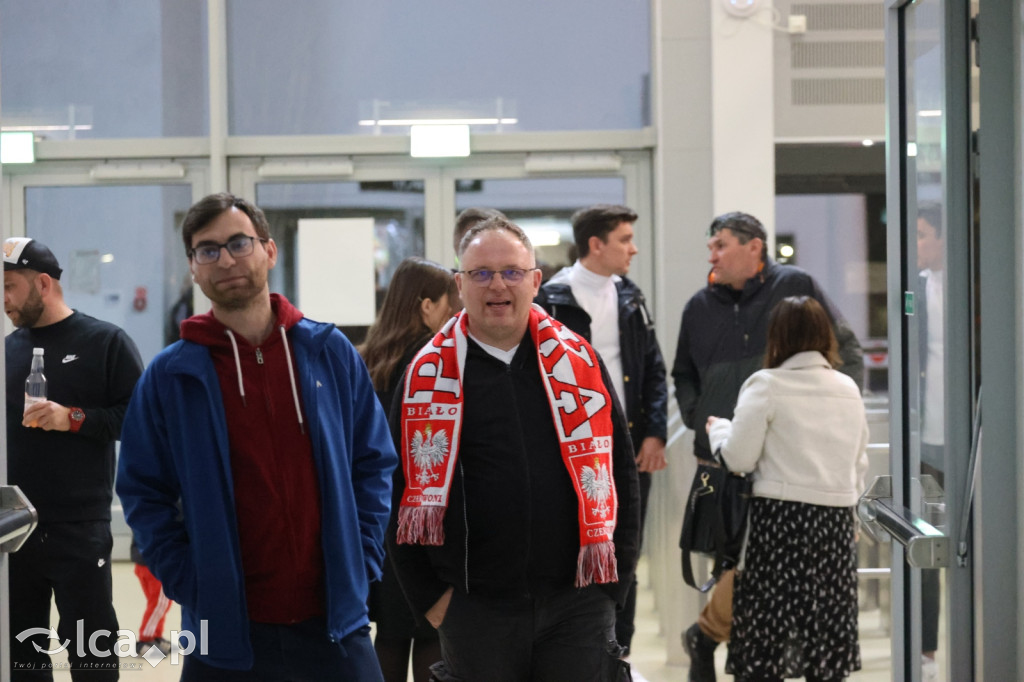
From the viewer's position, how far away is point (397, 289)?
3480 mm

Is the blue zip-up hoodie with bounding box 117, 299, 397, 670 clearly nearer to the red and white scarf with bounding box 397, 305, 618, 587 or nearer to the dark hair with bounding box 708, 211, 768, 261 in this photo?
the red and white scarf with bounding box 397, 305, 618, 587

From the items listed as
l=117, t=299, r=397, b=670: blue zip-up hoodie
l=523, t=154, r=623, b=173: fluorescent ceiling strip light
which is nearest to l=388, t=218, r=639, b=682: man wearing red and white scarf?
l=117, t=299, r=397, b=670: blue zip-up hoodie

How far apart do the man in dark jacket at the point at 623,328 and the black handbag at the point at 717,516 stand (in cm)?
30

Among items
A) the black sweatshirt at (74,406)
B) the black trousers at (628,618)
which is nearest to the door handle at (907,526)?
the black trousers at (628,618)

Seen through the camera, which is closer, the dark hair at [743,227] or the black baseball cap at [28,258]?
the black baseball cap at [28,258]

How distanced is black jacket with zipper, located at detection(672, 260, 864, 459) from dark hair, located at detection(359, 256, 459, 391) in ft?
4.44

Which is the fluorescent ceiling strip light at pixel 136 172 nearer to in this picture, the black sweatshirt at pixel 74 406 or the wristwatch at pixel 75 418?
the black sweatshirt at pixel 74 406

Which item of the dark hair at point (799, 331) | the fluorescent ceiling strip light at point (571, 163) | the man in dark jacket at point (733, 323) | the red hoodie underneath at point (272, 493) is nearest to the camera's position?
the red hoodie underneath at point (272, 493)

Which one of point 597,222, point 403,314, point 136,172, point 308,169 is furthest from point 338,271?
point 403,314

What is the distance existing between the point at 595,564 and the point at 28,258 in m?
2.14

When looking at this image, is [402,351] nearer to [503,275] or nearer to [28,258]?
[503,275]

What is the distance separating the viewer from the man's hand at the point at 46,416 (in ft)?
11.0

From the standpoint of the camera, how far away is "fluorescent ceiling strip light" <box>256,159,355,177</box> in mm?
6070

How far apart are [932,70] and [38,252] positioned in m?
2.66
